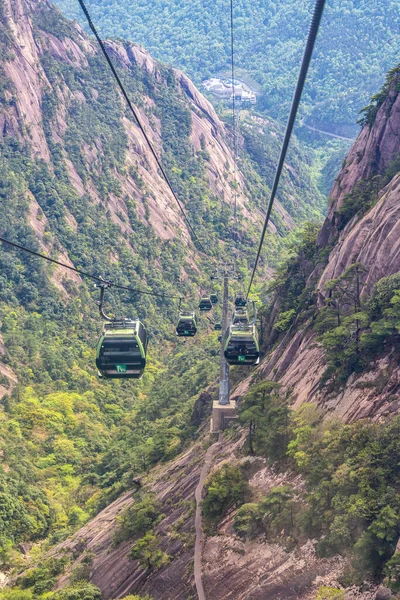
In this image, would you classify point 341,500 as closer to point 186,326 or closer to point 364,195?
point 186,326

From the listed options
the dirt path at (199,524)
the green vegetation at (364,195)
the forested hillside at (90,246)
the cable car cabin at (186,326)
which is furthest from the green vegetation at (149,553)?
the green vegetation at (364,195)

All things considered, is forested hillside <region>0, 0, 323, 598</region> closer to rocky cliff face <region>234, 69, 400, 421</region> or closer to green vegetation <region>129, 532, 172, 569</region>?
green vegetation <region>129, 532, 172, 569</region>

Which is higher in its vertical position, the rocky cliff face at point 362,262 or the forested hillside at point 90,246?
the rocky cliff face at point 362,262

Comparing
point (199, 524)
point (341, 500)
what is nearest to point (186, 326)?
point (199, 524)

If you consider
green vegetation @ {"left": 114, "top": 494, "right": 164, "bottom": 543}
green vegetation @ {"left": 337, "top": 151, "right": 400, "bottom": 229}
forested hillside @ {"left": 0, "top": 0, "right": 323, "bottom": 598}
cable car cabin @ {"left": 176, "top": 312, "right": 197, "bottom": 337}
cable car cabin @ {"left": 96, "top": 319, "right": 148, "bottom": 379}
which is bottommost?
forested hillside @ {"left": 0, "top": 0, "right": 323, "bottom": 598}

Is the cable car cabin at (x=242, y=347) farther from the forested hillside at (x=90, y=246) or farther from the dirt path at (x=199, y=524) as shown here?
the forested hillside at (x=90, y=246)

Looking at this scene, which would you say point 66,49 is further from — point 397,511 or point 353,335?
point 397,511

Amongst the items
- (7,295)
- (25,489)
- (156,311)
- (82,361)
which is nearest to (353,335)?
(25,489)

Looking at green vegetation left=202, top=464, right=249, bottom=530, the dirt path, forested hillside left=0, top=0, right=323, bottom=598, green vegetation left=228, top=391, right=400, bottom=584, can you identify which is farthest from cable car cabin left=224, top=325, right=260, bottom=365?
forested hillside left=0, top=0, right=323, bottom=598

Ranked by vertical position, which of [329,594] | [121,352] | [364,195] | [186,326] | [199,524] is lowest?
[199,524]
